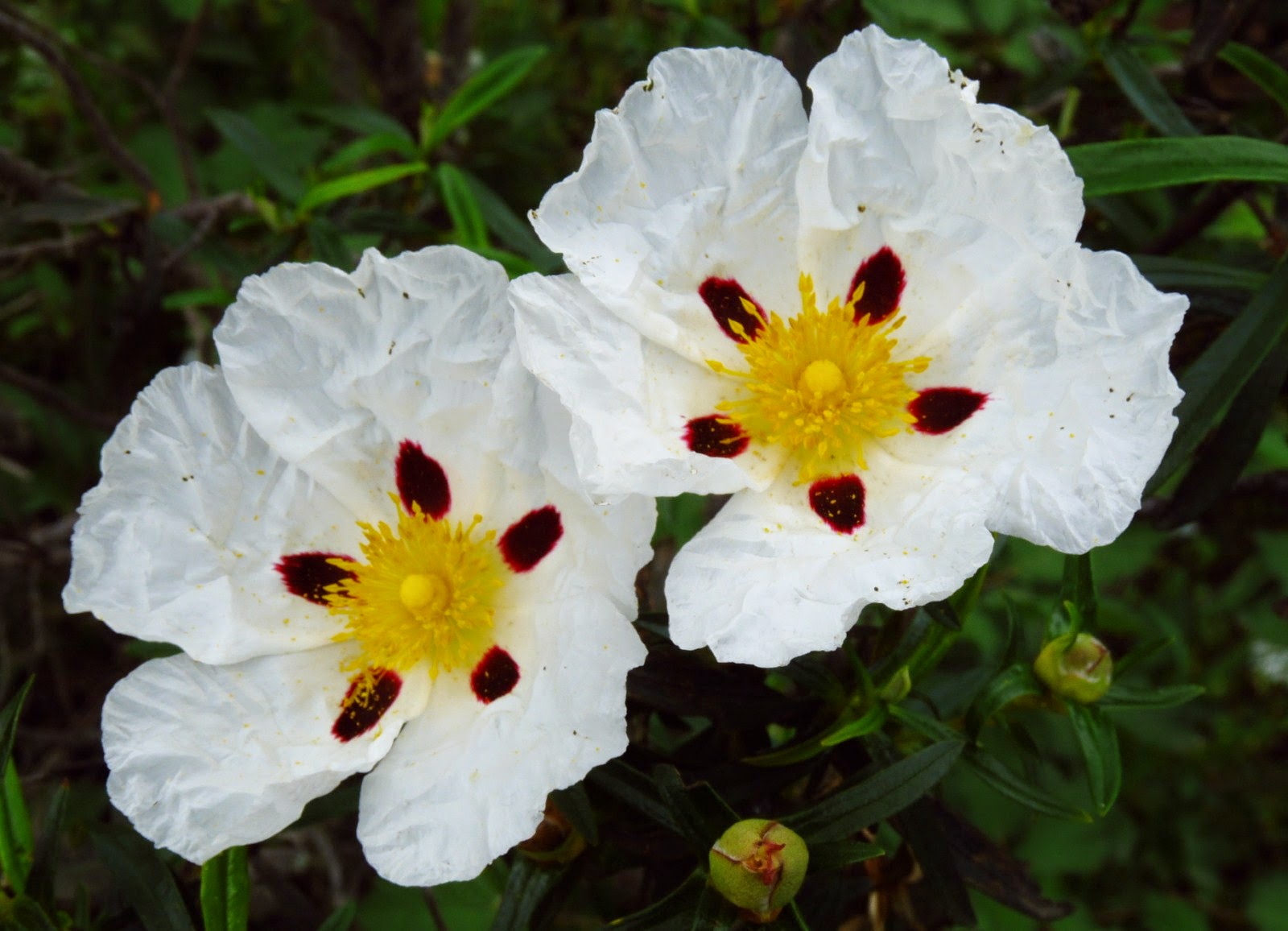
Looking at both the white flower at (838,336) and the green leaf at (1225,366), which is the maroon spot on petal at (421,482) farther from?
the green leaf at (1225,366)

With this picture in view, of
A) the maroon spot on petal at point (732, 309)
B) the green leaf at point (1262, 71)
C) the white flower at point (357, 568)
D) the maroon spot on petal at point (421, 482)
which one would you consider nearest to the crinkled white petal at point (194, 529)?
the white flower at point (357, 568)

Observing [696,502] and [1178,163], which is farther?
[696,502]

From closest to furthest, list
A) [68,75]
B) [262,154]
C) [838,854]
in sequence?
[838,854] < [262,154] < [68,75]

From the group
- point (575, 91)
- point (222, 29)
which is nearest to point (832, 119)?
point (575, 91)

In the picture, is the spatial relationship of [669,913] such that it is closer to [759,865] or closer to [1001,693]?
[759,865]

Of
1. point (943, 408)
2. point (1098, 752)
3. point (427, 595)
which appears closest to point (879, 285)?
point (943, 408)

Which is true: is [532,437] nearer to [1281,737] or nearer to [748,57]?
[748,57]
